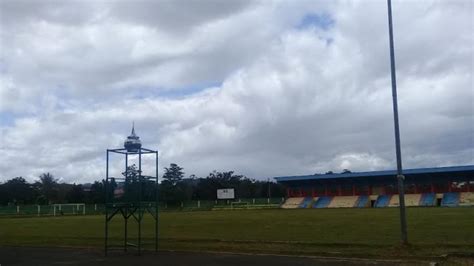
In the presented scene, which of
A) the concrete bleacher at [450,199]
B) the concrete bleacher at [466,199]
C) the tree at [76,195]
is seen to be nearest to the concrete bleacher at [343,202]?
the concrete bleacher at [450,199]

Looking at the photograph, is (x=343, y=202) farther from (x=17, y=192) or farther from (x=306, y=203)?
(x=17, y=192)

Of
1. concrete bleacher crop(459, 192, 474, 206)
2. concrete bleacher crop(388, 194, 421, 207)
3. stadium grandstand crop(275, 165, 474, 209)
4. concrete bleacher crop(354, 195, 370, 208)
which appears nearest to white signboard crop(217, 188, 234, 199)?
stadium grandstand crop(275, 165, 474, 209)

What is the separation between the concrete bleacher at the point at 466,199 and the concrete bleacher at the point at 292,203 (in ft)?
81.9

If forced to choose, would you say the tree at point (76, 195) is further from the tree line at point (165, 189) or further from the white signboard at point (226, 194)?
the white signboard at point (226, 194)

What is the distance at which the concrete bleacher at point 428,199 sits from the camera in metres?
81.9

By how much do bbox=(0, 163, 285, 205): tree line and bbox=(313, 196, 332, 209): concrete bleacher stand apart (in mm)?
27271

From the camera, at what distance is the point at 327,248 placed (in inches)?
693

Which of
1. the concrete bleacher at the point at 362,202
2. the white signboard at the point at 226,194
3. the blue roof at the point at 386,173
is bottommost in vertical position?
the concrete bleacher at the point at 362,202

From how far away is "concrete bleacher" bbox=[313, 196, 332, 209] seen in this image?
3572 inches

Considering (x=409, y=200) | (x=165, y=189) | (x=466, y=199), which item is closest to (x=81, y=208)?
(x=165, y=189)

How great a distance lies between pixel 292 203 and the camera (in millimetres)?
94250

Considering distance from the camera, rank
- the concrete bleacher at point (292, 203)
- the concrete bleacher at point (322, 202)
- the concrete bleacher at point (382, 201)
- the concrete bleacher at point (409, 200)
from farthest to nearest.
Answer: the concrete bleacher at point (292, 203) < the concrete bleacher at point (322, 202) < the concrete bleacher at point (382, 201) < the concrete bleacher at point (409, 200)

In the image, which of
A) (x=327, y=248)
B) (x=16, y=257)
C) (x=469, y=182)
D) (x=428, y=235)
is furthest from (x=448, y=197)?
(x=16, y=257)

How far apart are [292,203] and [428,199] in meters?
22.0
